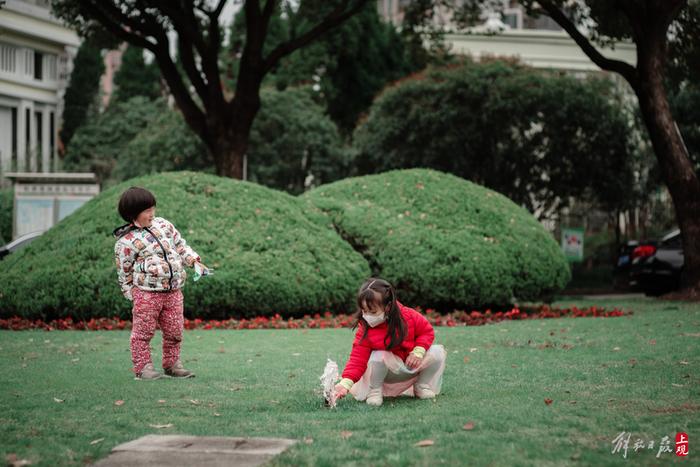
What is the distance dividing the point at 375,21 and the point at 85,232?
2901 centimetres

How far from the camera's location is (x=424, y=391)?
23.1 feet

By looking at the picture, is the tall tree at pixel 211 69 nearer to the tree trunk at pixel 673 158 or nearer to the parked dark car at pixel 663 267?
the tree trunk at pixel 673 158

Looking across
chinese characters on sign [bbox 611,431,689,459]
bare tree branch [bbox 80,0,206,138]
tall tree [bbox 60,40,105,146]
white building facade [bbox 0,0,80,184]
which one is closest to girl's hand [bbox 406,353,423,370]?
chinese characters on sign [bbox 611,431,689,459]

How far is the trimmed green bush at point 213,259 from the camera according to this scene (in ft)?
45.0

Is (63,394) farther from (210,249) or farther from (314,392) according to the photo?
(210,249)

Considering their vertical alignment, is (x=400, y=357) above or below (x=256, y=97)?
below

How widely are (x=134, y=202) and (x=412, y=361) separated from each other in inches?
106

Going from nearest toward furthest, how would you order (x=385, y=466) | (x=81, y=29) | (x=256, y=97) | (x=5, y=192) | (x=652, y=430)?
1. (x=385, y=466)
2. (x=652, y=430)
3. (x=256, y=97)
4. (x=81, y=29)
5. (x=5, y=192)

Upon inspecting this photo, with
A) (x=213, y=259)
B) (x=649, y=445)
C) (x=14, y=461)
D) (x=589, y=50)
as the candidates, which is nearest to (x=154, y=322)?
(x=14, y=461)

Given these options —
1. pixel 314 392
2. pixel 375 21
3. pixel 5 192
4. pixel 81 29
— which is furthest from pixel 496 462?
pixel 375 21

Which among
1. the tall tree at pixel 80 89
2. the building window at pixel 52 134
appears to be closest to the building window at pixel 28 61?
the tall tree at pixel 80 89

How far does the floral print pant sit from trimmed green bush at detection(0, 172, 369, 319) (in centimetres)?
543

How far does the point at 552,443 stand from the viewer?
5.27 meters

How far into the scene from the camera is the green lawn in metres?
5.22
